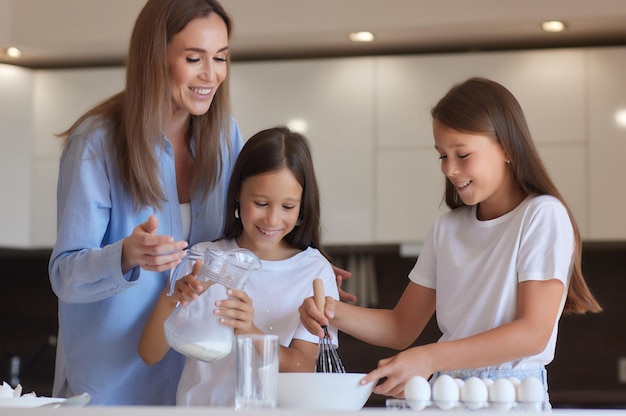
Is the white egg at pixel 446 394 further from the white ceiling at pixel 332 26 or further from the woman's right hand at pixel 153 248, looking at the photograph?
the white ceiling at pixel 332 26

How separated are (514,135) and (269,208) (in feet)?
1.54

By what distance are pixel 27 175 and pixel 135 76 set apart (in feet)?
7.79

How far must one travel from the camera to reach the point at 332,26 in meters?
3.62

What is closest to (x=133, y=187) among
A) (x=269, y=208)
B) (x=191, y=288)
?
(x=269, y=208)

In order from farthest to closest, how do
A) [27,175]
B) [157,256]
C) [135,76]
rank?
[27,175]
[135,76]
[157,256]

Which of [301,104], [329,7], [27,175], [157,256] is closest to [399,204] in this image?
[301,104]

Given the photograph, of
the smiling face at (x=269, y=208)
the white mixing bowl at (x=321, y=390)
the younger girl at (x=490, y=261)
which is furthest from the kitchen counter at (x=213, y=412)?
the smiling face at (x=269, y=208)

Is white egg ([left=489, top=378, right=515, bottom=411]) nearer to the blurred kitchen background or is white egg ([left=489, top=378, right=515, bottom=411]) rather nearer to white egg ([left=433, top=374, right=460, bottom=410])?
white egg ([left=433, top=374, right=460, bottom=410])

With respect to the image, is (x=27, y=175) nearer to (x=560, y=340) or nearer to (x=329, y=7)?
(x=329, y=7)

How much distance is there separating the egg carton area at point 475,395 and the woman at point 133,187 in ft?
2.31

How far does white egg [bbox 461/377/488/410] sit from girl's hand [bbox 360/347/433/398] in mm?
189

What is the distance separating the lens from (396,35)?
367cm

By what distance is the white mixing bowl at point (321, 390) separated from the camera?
1.26m

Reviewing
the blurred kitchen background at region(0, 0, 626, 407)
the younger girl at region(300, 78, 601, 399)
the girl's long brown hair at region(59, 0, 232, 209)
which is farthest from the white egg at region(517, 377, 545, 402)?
the blurred kitchen background at region(0, 0, 626, 407)
